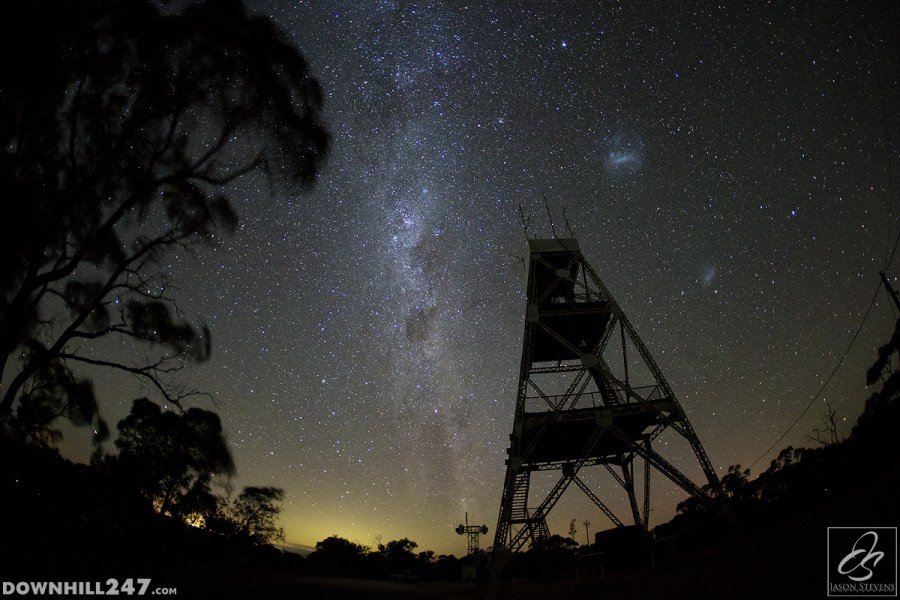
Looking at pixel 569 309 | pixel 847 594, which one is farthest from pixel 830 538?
pixel 569 309

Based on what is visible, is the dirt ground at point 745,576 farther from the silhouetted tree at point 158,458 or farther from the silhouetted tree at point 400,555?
the silhouetted tree at point 400,555

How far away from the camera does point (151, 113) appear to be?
13016 mm

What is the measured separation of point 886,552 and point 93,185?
61.5ft

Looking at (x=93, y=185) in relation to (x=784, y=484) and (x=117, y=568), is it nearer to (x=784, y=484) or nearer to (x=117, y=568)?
(x=117, y=568)

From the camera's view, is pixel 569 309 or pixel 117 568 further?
pixel 569 309
